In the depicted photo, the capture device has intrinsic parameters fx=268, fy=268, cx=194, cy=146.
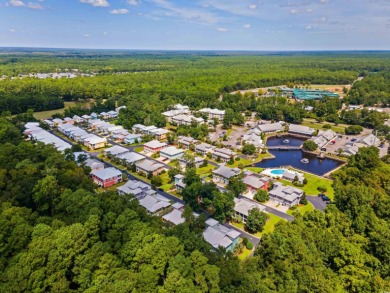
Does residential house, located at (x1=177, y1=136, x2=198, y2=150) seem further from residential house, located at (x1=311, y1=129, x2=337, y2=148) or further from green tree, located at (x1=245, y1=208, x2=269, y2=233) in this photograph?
green tree, located at (x1=245, y1=208, x2=269, y2=233)

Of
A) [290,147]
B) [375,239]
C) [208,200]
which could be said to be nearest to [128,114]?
[290,147]

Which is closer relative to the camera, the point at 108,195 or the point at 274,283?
the point at 274,283

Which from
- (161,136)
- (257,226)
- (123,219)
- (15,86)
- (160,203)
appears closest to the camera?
(123,219)

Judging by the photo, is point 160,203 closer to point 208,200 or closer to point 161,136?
point 208,200

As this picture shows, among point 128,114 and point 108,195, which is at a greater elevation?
point 108,195

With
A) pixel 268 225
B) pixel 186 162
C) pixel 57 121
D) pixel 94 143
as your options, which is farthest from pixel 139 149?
pixel 268 225

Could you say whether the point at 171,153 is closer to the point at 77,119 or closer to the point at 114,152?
the point at 114,152

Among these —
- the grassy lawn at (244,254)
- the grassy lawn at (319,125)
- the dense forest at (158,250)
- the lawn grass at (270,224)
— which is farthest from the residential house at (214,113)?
the grassy lawn at (244,254)
